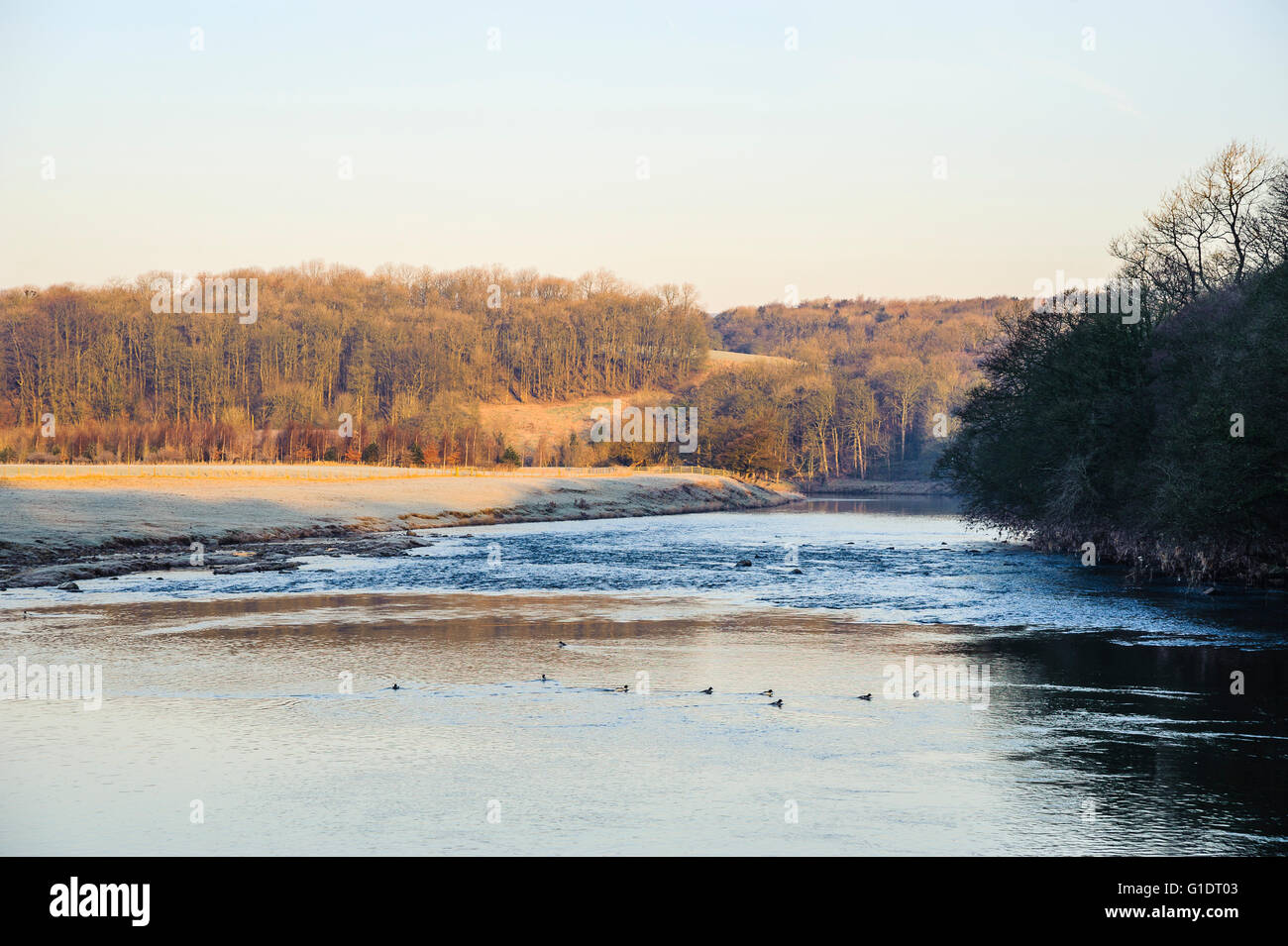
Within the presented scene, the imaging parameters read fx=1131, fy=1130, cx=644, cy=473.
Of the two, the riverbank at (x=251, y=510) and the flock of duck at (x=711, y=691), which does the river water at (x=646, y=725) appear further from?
the riverbank at (x=251, y=510)

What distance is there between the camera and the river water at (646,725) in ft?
35.4

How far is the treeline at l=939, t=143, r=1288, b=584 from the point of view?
29.7 m

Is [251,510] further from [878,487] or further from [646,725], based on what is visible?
[878,487]

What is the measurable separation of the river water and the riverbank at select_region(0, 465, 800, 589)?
35.2 feet

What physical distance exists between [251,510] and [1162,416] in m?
44.8

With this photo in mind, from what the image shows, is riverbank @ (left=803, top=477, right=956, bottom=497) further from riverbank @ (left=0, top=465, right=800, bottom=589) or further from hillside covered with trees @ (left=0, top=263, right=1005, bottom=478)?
riverbank @ (left=0, top=465, right=800, bottom=589)

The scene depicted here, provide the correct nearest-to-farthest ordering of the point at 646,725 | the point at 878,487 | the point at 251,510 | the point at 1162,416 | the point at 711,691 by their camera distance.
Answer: the point at 646,725, the point at 711,691, the point at 1162,416, the point at 251,510, the point at 878,487

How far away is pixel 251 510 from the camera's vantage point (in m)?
60.7

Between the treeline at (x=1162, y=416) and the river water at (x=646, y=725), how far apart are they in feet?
10.1

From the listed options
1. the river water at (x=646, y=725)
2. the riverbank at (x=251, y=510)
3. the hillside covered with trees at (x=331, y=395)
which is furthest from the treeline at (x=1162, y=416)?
the hillside covered with trees at (x=331, y=395)

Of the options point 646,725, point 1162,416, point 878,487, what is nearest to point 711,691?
point 646,725
